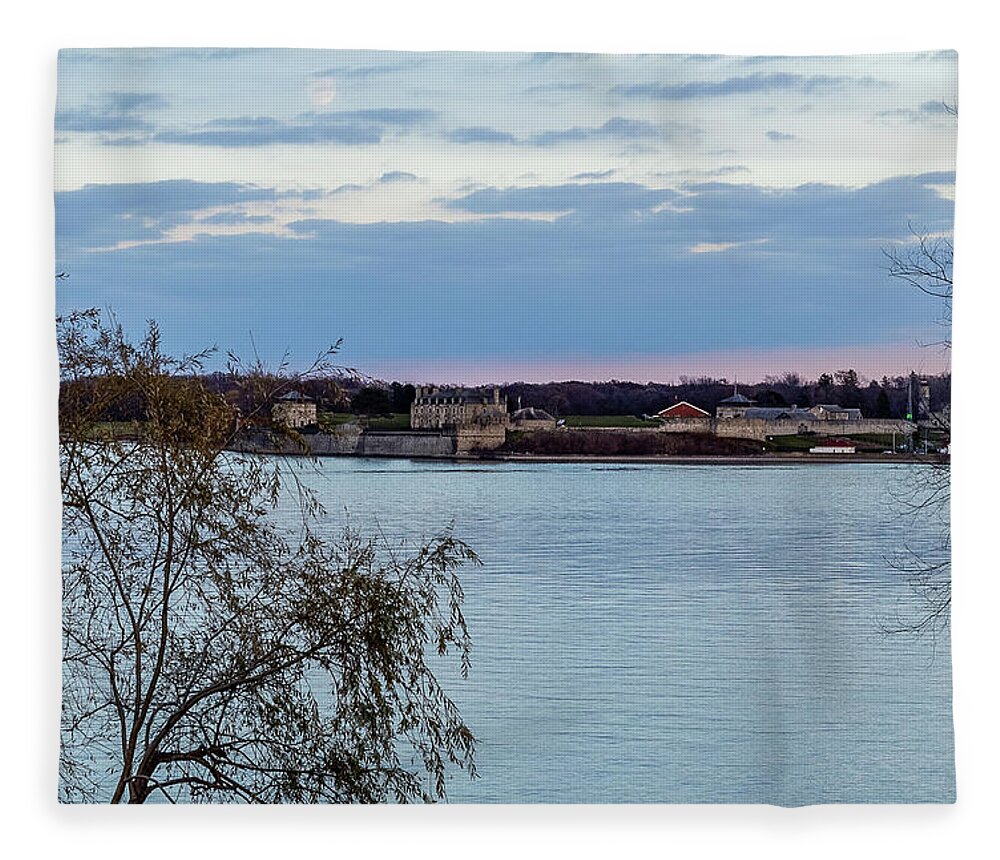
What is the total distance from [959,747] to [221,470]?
7.58 ft

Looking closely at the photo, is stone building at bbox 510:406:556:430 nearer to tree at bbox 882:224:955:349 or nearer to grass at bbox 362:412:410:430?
grass at bbox 362:412:410:430

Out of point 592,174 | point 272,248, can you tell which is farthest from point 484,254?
point 272,248

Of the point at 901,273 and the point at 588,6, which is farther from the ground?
the point at 588,6

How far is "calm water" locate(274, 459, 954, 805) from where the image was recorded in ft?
12.3

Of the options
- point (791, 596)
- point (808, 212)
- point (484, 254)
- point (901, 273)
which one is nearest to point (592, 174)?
point (484, 254)

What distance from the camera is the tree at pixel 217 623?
3.74 m

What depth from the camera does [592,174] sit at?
3.77m

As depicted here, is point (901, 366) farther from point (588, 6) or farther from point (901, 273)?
point (588, 6)

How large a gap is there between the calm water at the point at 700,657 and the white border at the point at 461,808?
0.10 meters

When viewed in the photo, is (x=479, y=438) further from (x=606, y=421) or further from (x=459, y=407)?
(x=606, y=421)

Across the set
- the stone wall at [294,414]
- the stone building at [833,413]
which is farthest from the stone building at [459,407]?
the stone building at [833,413]

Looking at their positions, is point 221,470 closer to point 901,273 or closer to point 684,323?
point 684,323

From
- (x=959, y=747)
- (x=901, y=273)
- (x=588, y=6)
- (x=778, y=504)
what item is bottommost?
(x=959, y=747)

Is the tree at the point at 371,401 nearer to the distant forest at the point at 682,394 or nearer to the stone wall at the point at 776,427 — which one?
the distant forest at the point at 682,394
